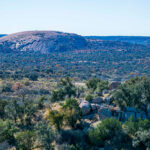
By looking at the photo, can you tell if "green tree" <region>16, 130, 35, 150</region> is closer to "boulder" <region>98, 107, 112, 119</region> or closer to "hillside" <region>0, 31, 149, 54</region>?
"boulder" <region>98, 107, 112, 119</region>

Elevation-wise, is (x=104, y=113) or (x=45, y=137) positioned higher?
(x=104, y=113)

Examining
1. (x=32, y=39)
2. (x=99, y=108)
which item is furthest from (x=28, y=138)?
(x=32, y=39)

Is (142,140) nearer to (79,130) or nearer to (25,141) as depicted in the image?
(79,130)

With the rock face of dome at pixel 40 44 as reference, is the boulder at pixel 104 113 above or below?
below

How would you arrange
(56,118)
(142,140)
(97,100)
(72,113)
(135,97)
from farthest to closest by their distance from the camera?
1. (97,100)
2. (135,97)
3. (72,113)
4. (56,118)
5. (142,140)

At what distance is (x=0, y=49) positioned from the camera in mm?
174250

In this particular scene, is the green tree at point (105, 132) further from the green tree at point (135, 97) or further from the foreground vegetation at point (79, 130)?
the green tree at point (135, 97)

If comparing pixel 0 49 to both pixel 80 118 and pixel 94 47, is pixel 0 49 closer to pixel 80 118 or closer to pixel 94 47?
pixel 94 47

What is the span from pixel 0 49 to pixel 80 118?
16691cm

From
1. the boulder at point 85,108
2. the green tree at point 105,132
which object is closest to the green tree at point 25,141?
the green tree at point 105,132

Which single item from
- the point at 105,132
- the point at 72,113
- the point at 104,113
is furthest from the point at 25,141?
the point at 104,113

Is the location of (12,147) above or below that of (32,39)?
below

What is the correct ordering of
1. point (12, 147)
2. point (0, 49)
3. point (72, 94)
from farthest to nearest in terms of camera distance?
point (0, 49)
point (72, 94)
point (12, 147)

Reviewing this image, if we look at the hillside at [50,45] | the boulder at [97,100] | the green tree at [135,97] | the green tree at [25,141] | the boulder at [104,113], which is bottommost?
the green tree at [25,141]
